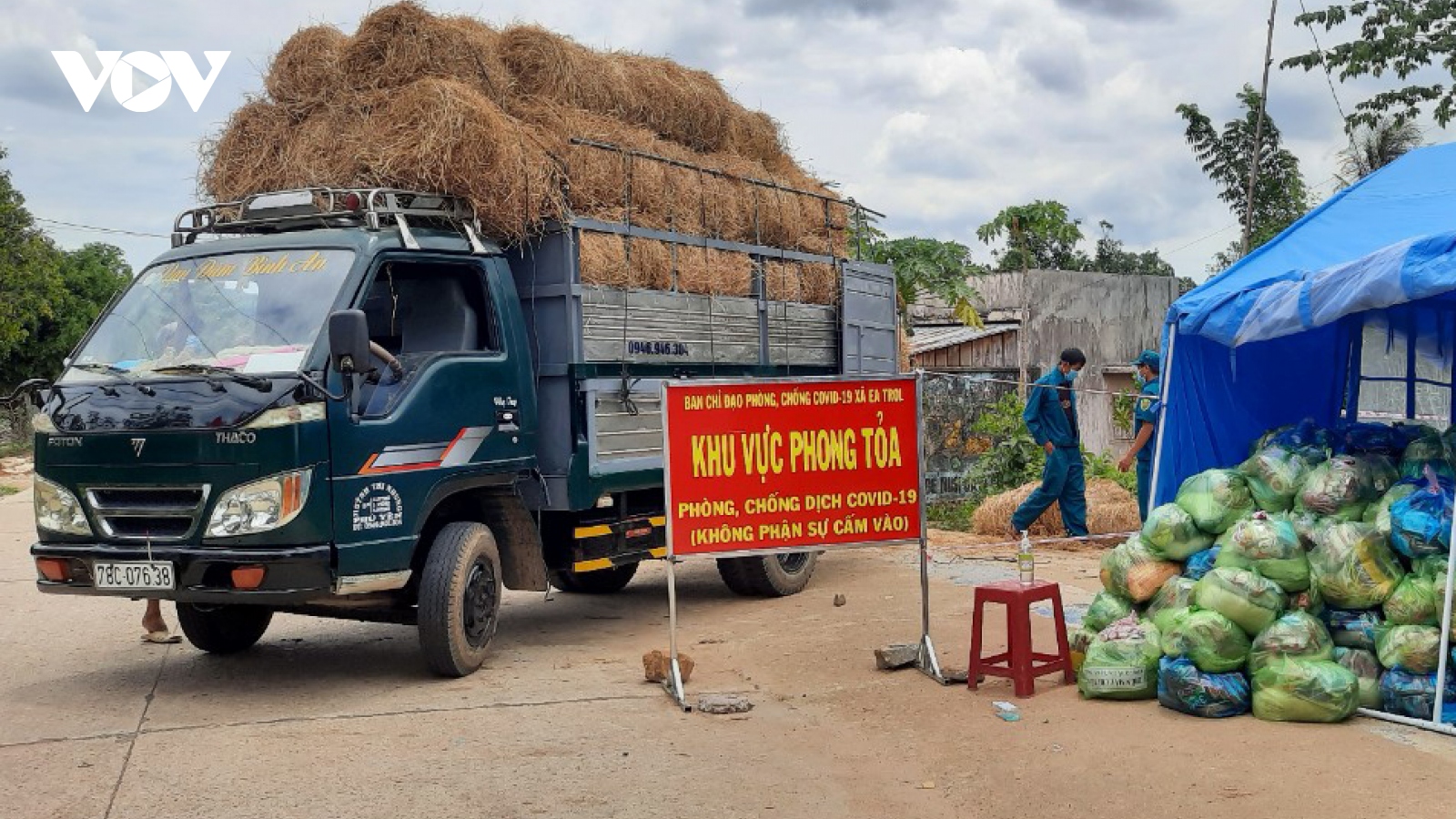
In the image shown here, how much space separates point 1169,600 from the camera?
6645 millimetres

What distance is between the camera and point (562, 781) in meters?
5.47

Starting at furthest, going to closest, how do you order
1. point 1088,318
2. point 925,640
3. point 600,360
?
point 1088,318 < point 600,360 < point 925,640

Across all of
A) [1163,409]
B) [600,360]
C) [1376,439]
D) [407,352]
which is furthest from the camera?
[600,360]

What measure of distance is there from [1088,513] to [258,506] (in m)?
8.52

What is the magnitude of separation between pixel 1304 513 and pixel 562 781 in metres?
3.83

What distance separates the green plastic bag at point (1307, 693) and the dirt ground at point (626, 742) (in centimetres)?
7

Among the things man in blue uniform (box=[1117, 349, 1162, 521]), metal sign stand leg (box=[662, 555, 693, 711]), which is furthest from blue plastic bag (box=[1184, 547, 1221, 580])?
man in blue uniform (box=[1117, 349, 1162, 521])

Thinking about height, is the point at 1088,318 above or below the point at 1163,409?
above

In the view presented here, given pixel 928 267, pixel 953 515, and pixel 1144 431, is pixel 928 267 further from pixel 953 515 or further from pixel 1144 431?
pixel 1144 431

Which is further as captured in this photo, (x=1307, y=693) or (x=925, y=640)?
(x=925, y=640)

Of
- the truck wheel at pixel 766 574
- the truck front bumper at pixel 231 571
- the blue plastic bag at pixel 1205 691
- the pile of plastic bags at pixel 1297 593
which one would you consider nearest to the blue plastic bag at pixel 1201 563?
the pile of plastic bags at pixel 1297 593

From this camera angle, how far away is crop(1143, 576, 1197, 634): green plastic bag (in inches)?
256

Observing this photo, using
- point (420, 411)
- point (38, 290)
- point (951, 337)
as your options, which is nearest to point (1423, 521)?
point (420, 411)

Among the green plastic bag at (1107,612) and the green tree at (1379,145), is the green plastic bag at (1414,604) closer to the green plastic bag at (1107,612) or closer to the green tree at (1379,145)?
the green plastic bag at (1107,612)
